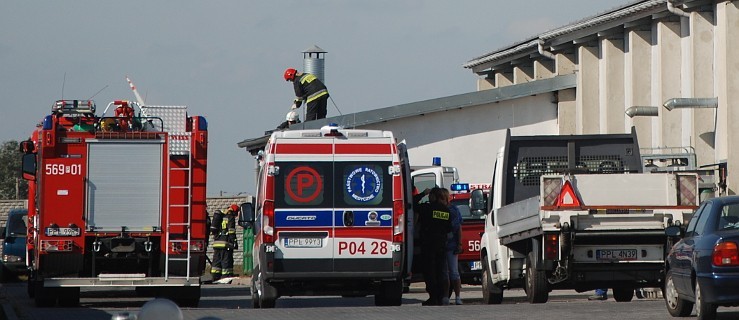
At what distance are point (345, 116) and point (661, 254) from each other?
2573cm

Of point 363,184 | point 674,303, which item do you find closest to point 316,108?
point 363,184

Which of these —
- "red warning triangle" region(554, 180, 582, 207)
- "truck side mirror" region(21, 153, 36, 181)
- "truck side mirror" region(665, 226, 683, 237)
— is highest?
"truck side mirror" region(21, 153, 36, 181)

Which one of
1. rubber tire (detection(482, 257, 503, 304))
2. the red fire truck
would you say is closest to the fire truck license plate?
the red fire truck

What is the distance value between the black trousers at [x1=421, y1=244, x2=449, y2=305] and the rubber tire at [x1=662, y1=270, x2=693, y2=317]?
5477 mm

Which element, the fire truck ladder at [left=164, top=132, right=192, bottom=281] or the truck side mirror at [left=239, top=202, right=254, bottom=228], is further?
the truck side mirror at [left=239, top=202, right=254, bottom=228]

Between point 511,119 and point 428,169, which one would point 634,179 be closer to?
point 428,169

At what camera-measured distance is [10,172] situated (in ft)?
348

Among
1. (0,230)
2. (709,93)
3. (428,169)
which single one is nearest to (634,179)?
(428,169)

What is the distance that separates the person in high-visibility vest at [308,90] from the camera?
3375cm

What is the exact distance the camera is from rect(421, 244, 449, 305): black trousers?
22484mm

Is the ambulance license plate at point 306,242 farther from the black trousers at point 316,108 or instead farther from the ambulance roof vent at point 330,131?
the black trousers at point 316,108

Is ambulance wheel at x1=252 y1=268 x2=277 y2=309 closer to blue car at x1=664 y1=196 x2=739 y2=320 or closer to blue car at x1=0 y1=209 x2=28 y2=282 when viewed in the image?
blue car at x1=664 y1=196 x2=739 y2=320

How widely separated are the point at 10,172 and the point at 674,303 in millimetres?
93288

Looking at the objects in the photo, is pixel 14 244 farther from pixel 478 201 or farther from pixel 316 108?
pixel 478 201
